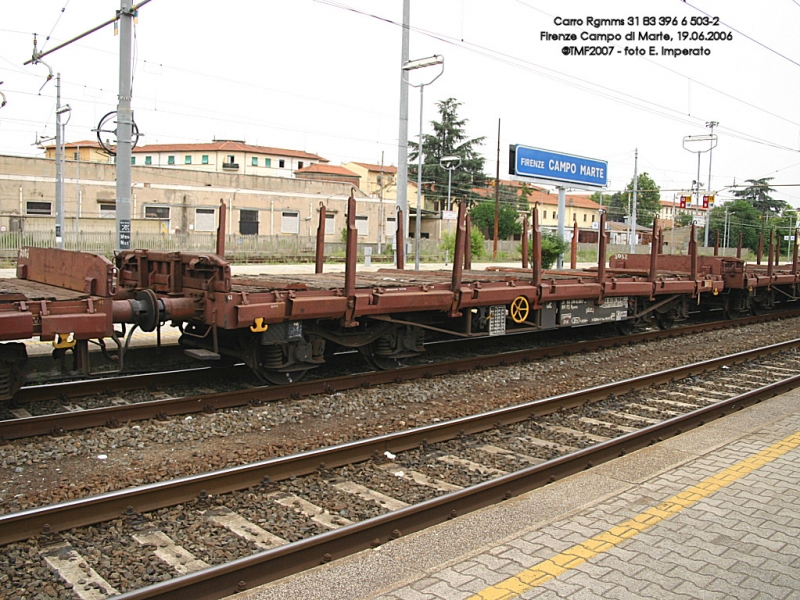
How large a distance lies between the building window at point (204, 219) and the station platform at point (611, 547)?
4724 cm

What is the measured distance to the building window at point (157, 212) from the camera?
47250 millimetres

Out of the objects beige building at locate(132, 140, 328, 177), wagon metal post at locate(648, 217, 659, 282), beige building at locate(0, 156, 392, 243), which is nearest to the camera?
wagon metal post at locate(648, 217, 659, 282)

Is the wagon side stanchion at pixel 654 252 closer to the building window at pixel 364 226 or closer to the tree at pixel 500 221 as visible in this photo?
the building window at pixel 364 226

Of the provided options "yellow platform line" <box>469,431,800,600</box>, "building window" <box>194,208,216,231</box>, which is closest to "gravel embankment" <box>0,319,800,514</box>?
"yellow platform line" <box>469,431,800,600</box>

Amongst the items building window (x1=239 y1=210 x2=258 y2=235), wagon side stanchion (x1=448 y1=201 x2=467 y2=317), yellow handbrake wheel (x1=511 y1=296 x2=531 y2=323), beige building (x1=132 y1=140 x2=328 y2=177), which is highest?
beige building (x1=132 y1=140 x2=328 y2=177)

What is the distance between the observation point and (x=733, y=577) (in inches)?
153

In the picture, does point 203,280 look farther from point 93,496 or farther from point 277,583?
point 277,583

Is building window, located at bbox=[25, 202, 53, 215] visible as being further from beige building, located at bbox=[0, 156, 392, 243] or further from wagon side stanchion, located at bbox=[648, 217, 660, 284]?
wagon side stanchion, located at bbox=[648, 217, 660, 284]

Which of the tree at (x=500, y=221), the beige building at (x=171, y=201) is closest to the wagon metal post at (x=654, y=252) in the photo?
the beige building at (x=171, y=201)

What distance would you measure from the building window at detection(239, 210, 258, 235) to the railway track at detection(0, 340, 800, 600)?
46068 millimetres

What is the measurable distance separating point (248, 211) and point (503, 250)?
21851 mm

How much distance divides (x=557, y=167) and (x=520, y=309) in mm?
13025

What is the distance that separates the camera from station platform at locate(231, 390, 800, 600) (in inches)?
148

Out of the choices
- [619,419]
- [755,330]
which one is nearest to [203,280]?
[619,419]
